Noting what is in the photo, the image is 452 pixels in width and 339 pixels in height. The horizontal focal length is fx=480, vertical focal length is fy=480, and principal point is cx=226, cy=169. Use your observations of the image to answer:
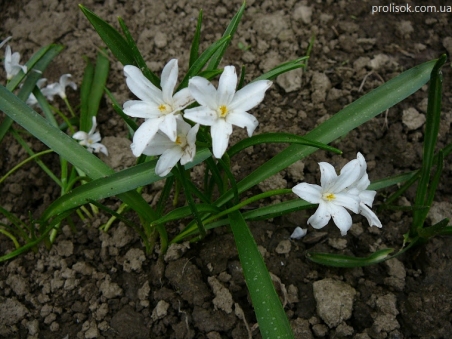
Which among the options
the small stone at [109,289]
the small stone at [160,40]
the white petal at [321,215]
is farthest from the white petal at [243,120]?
the small stone at [160,40]

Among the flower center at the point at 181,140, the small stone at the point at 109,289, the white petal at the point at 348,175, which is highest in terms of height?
the flower center at the point at 181,140

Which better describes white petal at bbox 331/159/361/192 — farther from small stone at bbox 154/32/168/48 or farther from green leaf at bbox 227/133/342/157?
small stone at bbox 154/32/168/48

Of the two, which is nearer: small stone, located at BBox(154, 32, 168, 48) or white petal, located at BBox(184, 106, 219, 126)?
white petal, located at BBox(184, 106, 219, 126)

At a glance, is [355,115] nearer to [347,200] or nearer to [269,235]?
[347,200]

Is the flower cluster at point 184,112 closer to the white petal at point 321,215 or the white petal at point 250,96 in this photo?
the white petal at point 250,96

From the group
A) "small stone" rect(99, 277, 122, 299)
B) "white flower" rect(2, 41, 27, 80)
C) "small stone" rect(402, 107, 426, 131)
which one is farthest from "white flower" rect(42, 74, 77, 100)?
"small stone" rect(402, 107, 426, 131)

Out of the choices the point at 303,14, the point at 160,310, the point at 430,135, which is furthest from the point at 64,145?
the point at 303,14

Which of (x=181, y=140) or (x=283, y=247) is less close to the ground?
(x=181, y=140)
